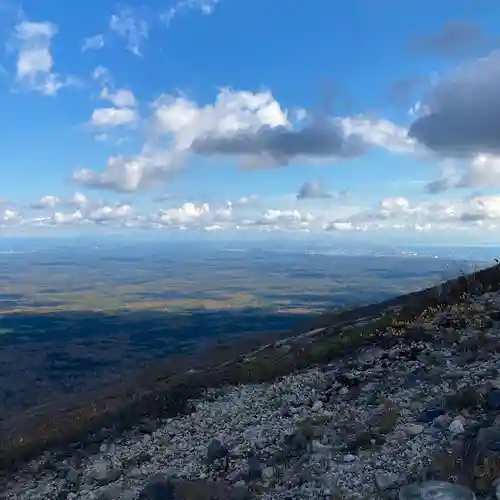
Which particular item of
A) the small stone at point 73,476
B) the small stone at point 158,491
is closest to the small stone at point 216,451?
the small stone at point 158,491

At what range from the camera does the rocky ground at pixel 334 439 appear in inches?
372

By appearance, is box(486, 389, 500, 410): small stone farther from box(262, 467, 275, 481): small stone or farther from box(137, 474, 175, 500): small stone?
box(137, 474, 175, 500): small stone

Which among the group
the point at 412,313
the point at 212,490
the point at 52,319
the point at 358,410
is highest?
the point at 412,313

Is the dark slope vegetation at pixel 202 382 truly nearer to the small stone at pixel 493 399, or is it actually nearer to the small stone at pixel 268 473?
the small stone at pixel 493 399

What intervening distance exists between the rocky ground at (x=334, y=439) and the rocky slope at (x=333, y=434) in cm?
3

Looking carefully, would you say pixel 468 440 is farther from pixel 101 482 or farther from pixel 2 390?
pixel 2 390

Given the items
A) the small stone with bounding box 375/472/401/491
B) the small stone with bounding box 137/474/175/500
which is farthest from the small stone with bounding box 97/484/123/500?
the small stone with bounding box 375/472/401/491

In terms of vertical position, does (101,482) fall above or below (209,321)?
above

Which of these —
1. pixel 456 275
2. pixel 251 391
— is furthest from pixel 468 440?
pixel 456 275

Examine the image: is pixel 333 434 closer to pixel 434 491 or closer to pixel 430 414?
pixel 430 414

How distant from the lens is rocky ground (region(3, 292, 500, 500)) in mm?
9442

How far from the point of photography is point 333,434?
11.4 metres

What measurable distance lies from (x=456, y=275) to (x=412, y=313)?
6.33 meters

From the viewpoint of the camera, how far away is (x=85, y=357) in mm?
111312
